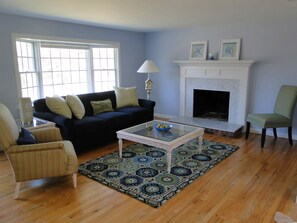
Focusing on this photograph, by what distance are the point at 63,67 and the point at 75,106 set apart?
122 cm

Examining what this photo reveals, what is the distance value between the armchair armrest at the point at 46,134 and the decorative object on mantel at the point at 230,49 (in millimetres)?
3728

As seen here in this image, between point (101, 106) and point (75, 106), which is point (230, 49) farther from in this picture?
point (75, 106)

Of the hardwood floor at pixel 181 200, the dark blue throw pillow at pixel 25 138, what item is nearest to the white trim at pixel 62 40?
the dark blue throw pillow at pixel 25 138

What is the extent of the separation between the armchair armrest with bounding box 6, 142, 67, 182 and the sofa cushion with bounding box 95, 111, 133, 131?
1.56 metres

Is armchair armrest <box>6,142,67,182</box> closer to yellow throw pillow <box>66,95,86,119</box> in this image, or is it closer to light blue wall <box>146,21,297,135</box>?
yellow throw pillow <box>66,95,86,119</box>

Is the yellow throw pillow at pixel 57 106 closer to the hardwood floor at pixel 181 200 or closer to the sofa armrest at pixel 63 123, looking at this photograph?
the sofa armrest at pixel 63 123

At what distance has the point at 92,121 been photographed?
13.4ft

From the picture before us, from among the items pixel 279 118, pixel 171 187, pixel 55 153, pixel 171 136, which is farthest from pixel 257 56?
pixel 55 153

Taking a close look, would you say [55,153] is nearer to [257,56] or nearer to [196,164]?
[196,164]

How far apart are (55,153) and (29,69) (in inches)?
95.1

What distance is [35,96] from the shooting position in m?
4.62

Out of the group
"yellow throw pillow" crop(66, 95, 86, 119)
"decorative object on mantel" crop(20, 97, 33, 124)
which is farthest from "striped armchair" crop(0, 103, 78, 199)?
"yellow throw pillow" crop(66, 95, 86, 119)

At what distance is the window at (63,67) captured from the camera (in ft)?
14.5

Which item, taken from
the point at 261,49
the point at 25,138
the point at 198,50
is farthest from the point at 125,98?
the point at 261,49
